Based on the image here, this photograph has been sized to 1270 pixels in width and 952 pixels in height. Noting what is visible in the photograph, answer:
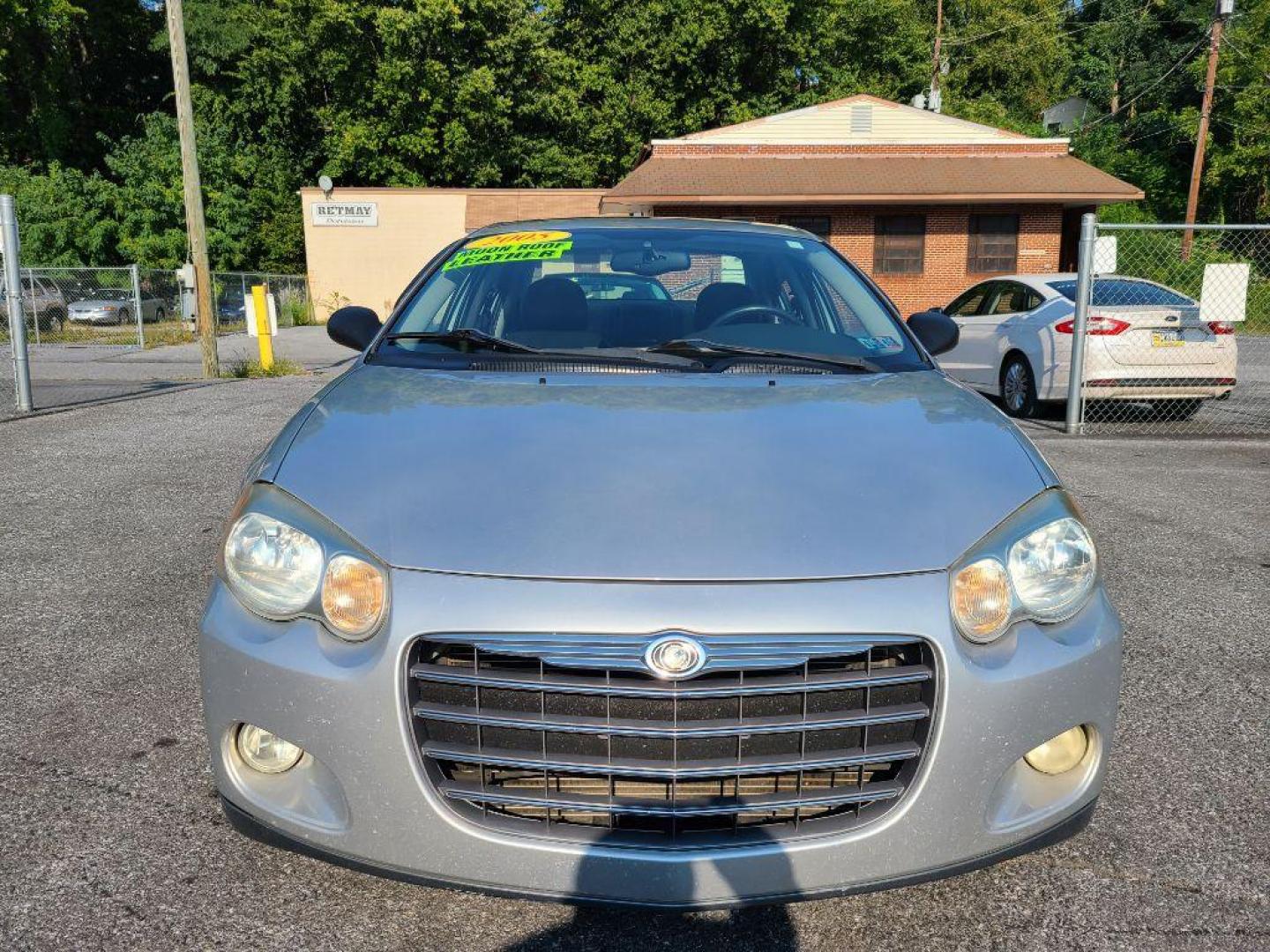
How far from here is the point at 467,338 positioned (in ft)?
10.4

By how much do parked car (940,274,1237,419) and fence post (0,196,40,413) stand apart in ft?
28.4

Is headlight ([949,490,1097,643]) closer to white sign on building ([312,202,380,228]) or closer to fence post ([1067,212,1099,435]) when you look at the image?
fence post ([1067,212,1099,435])

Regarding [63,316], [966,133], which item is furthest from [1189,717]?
[966,133]

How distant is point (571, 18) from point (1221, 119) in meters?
27.0

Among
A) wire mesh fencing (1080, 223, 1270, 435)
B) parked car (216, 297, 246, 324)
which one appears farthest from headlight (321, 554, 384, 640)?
parked car (216, 297, 246, 324)

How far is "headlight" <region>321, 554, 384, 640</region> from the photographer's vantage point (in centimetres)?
192

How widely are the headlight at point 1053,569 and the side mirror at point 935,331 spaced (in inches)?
58.7

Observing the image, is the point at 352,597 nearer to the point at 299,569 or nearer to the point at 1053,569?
the point at 299,569

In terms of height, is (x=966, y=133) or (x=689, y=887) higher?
(x=966, y=133)

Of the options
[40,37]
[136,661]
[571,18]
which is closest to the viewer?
[136,661]

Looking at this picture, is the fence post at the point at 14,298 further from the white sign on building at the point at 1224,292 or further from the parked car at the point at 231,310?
the parked car at the point at 231,310

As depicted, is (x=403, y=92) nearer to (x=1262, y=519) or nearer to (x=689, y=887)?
(x=1262, y=519)

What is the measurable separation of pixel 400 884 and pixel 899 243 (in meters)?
25.7

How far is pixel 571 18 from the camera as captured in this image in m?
42.8
